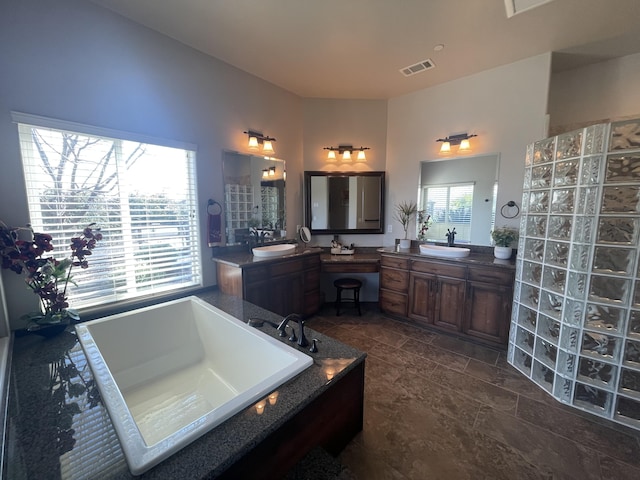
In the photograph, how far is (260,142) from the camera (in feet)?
10.5

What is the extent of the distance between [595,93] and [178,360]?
195 inches

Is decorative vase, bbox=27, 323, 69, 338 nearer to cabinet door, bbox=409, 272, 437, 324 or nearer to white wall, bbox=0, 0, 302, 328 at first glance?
white wall, bbox=0, 0, 302, 328

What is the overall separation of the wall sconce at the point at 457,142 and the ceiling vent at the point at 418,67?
0.86 m

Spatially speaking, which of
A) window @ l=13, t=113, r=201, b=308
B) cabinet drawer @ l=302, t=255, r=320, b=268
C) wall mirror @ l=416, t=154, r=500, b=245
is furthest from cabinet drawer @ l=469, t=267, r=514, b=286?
window @ l=13, t=113, r=201, b=308

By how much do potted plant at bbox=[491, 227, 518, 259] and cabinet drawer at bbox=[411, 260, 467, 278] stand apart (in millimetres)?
441

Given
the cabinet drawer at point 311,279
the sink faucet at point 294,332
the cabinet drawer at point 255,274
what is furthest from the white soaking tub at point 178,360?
the cabinet drawer at point 311,279

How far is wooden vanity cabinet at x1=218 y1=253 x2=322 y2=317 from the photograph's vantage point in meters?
2.65

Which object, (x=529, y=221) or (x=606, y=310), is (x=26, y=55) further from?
(x=606, y=310)

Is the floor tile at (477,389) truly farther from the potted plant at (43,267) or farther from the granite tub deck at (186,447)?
the potted plant at (43,267)

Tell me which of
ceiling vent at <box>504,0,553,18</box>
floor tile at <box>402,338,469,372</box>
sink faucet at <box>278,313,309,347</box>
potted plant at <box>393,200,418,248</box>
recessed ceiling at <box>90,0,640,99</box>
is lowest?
floor tile at <box>402,338,469,372</box>

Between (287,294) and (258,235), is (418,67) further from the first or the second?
(287,294)

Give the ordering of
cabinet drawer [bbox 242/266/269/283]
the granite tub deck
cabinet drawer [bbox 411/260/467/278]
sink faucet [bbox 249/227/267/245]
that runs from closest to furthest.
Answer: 1. the granite tub deck
2. cabinet drawer [bbox 242/266/269/283]
3. cabinet drawer [bbox 411/260/467/278]
4. sink faucet [bbox 249/227/267/245]

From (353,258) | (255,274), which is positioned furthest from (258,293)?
(353,258)

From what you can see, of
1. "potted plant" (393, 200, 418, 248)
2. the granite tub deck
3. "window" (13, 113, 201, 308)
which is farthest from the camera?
"potted plant" (393, 200, 418, 248)
